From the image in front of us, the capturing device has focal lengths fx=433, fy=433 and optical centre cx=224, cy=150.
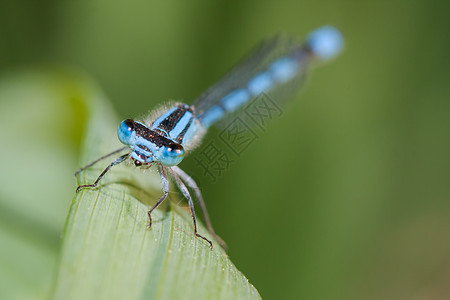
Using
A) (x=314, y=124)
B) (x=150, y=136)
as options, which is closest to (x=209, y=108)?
(x=314, y=124)

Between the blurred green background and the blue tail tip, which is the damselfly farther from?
the blurred green background

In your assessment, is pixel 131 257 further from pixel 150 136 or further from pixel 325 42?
pixel 325 42

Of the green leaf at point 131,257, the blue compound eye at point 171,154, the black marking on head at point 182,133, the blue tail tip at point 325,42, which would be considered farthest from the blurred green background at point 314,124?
the green leaf at point 131,257

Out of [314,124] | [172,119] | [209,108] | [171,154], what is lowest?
[314,124]

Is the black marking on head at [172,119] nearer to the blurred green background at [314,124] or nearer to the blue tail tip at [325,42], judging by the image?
the blurred green background at [314,124]

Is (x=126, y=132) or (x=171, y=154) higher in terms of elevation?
(x=126, y=132)

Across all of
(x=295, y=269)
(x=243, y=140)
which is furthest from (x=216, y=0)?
(x=295, y=269)

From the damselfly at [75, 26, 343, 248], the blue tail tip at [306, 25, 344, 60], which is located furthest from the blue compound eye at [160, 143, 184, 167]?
the blue tail tip at [306, 25, 344, 60]
